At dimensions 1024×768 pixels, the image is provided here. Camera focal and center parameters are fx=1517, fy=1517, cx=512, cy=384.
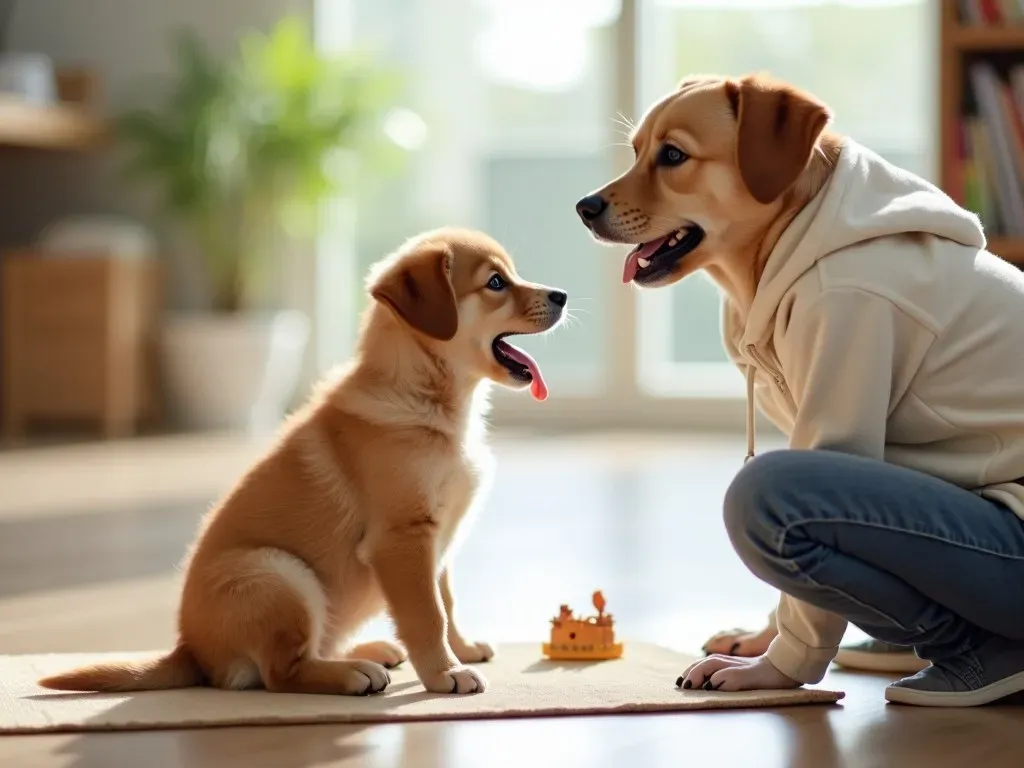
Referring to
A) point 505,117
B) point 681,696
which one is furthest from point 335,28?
point 681,696

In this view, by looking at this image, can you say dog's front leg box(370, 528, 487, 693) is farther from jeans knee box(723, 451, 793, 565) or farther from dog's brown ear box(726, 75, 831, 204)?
dog's brown ear box(726, 75, 831, 204)

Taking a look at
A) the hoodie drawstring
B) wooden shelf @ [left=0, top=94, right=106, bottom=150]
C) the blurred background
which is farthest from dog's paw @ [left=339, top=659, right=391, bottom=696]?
wooden shelf @ [left=0, top=94, right=106, bottom=150]

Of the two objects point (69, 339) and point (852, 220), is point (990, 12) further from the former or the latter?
point (69, 339)

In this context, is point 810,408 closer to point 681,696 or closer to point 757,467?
point 757,467

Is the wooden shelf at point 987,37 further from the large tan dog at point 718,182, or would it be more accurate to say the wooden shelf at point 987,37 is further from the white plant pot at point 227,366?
the white plant pot at point 227,366

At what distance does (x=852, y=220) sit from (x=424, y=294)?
1.99ft

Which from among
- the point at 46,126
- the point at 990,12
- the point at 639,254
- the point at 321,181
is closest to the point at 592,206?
the point at 639,254

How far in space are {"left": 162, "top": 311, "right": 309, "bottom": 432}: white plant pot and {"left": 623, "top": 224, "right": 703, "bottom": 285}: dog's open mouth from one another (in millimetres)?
4188

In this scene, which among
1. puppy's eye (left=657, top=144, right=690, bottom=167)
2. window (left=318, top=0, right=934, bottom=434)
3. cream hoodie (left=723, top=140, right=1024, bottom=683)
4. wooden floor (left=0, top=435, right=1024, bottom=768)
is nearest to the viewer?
wooden floor (left=0, top=435, right=1024, bottom=768)

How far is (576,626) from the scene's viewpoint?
2.32 metres

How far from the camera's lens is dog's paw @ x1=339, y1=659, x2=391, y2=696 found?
6.66ft

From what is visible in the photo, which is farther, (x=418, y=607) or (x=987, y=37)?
(x=987, y=37)

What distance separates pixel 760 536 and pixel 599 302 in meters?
4.73

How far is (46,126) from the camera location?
6.09m
